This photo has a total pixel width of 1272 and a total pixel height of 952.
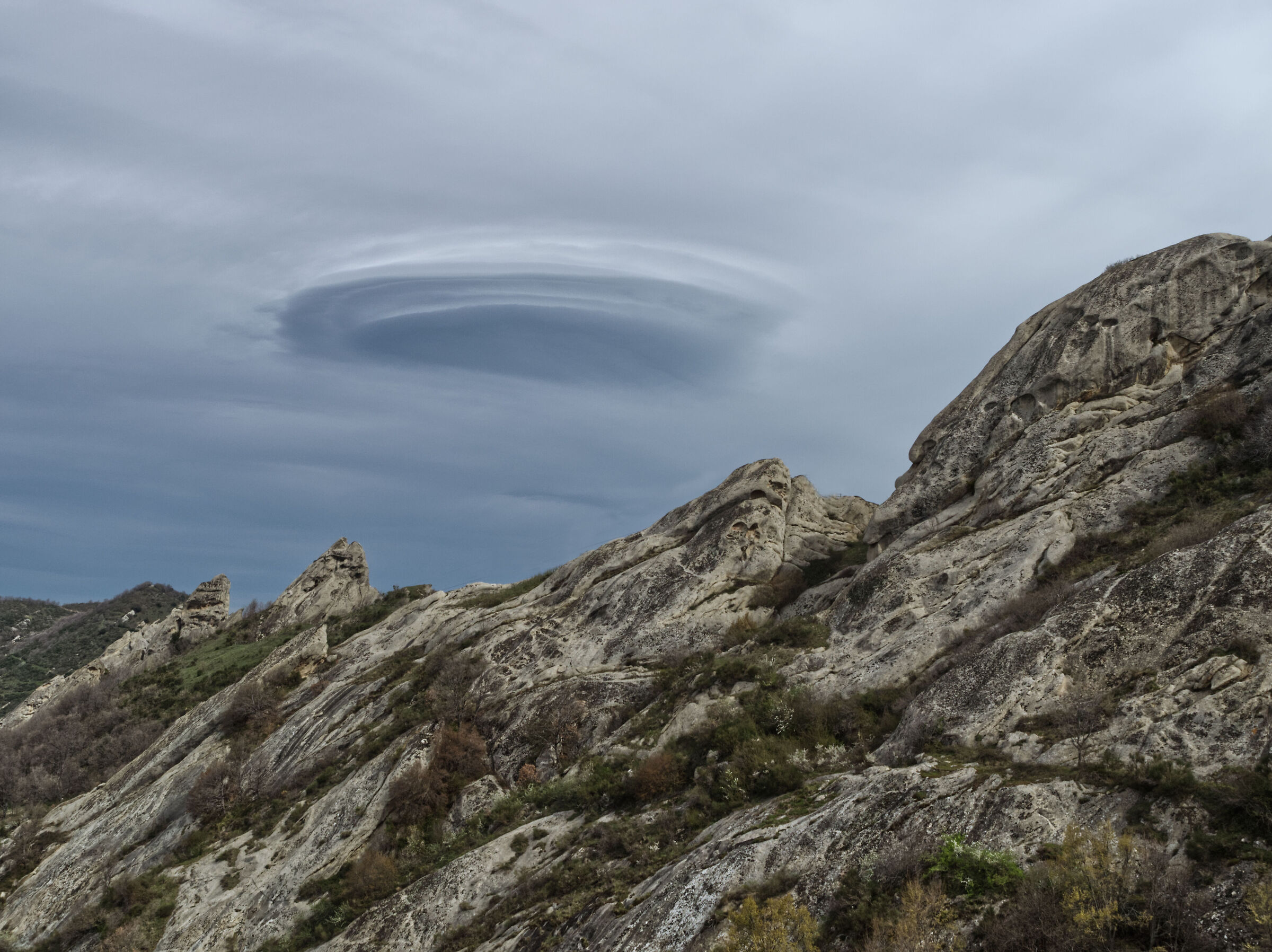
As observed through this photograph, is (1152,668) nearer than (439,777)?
Yes

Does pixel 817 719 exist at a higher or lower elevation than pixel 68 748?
lower

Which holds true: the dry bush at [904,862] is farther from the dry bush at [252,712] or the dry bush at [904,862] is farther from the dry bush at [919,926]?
the dry bush at [252,712]

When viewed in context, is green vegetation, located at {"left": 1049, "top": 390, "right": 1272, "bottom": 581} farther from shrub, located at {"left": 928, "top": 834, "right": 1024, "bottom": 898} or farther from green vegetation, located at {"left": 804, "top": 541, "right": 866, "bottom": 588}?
green vegetation, located at {"left": 804, "top": 541, "right": 866, "bottom": 588}

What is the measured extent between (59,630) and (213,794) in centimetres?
11577

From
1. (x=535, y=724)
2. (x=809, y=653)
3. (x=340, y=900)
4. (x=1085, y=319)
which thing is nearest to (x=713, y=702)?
(x=809, y=653)

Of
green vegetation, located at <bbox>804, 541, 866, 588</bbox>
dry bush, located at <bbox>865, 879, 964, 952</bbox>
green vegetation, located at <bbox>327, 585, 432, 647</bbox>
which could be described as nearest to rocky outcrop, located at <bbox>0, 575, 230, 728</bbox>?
green vegetation, located at <bbox>327, 585, 432, 647</bbox>

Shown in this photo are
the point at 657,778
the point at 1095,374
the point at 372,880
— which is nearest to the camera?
the point at 657,778

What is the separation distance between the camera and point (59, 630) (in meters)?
124

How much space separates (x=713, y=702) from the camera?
25.9 m

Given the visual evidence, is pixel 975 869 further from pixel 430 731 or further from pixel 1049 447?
pixel 430 731

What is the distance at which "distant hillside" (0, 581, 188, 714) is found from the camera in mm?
98000

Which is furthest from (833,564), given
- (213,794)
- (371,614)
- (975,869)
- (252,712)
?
(371,614)

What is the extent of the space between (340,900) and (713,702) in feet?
46.2

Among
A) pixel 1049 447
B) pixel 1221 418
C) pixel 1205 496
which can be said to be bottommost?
pixel 1205 496
